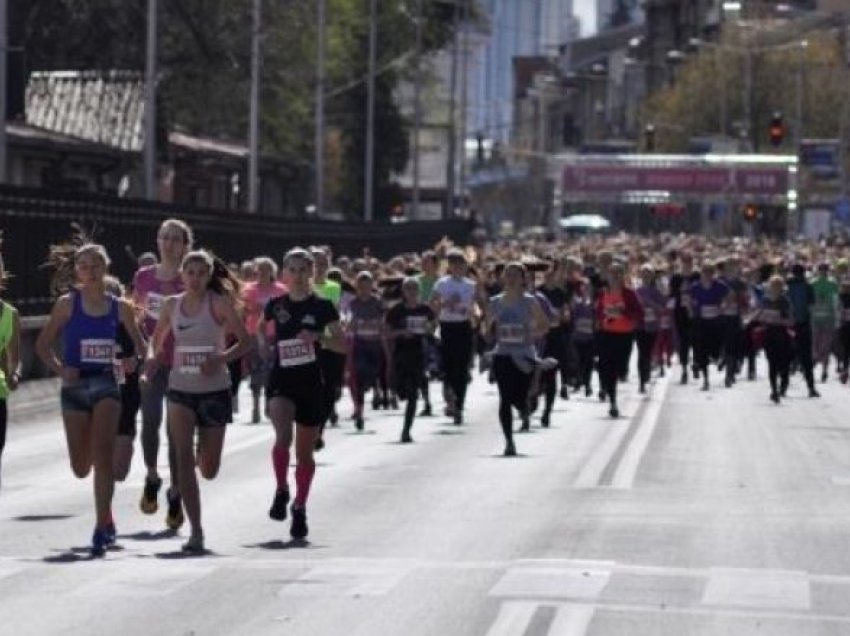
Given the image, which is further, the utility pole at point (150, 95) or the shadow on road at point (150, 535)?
the utility pole at point (150, 95)

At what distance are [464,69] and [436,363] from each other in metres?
80.4

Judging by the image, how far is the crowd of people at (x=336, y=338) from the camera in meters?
17.4

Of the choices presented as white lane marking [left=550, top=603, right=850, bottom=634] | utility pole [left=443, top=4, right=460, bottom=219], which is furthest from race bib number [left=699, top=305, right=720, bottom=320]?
utility pole [left=443, top=4, right=460, bottom=219]

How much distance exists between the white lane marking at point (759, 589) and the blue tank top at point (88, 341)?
374 cm

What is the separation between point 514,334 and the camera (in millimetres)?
26688

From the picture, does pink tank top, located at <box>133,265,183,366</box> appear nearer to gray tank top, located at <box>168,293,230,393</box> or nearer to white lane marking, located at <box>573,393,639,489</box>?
gray tank top, located at <box>168,293,230,393</box>

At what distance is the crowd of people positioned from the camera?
17422mm

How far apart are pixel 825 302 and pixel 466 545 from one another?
29.9 meters

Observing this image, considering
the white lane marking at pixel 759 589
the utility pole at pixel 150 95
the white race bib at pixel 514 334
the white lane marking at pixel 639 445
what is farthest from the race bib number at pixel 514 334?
the utility pole at pixel 150 95

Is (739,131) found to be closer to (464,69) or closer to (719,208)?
(719,208)

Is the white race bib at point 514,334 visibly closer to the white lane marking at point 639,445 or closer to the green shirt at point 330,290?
the white lane marking at point 639,445

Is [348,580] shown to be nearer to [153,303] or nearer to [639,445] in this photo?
[153,303]

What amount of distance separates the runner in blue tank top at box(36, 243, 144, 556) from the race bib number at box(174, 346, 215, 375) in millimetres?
408

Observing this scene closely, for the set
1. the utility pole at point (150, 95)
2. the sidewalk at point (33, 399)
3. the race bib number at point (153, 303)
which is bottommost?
the sidewalk at point (33, 399)
